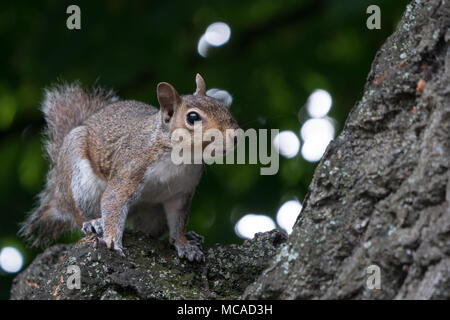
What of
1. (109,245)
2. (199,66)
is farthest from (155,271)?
(199,66)

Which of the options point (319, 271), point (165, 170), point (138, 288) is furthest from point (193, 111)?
point (319, 271)

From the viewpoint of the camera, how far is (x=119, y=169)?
316cm

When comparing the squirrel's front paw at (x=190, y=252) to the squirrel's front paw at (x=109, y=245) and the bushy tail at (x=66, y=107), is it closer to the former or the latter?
the squirrel's front paw at (x=109, y=245)

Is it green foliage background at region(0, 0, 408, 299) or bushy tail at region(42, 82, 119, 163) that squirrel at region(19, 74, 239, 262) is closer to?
bushy tail at region(42, 82, 119, 163)

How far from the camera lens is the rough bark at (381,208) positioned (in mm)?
1818

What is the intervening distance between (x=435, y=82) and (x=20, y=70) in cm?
315

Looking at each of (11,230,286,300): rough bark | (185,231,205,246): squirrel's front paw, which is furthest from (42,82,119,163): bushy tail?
(11,230,286,300): rough bark

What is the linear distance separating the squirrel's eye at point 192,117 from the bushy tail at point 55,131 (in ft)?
3.86

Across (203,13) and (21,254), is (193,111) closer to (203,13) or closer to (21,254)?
(203,13)

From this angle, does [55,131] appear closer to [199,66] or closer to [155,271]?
[199,66]

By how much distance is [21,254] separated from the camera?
4574mm

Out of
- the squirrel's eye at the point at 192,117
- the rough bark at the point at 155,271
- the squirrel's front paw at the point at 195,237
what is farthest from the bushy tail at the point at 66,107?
the rough bark at the point at 155,271

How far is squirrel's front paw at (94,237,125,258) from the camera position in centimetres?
251

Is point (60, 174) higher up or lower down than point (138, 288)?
higher up
